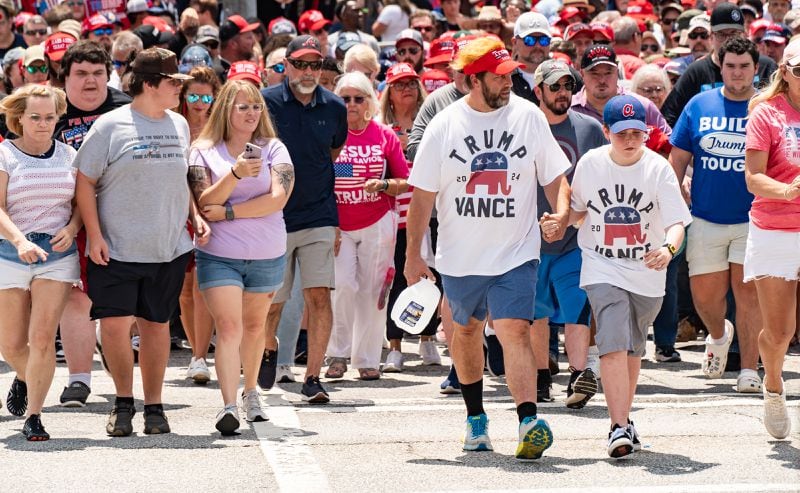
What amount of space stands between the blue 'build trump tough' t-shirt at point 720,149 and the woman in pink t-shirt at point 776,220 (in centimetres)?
202

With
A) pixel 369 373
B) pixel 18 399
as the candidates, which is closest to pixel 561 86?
pixel 369 373

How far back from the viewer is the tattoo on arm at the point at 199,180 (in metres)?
8.59

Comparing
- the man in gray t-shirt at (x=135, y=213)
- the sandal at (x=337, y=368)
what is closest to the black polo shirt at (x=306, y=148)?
the sandal at (x=337, y=368)

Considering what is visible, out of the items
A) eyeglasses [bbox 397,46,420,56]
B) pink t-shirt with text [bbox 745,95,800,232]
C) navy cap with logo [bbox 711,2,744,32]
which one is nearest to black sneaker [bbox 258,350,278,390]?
pink t-shirt with text [bbox 745,95,800,232]

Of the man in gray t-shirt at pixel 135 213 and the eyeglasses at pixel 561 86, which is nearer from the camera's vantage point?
the man in gray t-shirt at pixel 135 213

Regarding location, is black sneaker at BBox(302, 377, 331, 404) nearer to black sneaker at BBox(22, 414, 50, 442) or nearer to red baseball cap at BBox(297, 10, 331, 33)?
black sneaker at BBox(22, 414, 50, 442)

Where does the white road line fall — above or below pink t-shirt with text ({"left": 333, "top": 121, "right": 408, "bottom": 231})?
below

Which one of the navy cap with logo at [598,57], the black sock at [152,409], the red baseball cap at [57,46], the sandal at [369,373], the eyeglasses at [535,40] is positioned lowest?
the sandal at [369,373]

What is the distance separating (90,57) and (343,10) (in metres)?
9.11

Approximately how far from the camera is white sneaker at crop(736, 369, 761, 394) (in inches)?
390

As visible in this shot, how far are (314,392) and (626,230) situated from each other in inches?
101

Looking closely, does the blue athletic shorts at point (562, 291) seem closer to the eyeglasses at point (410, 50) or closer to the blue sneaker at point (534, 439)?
the blue sneaker at point (534, 439)

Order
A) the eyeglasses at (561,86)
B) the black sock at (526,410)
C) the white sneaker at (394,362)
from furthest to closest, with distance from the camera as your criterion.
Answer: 1. the white sneaker at (394,362)
2. the eyeglasses at (561,86)
3. the black sock at (526,410)

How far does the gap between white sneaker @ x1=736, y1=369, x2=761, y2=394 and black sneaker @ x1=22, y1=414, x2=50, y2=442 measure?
4.53 metres
